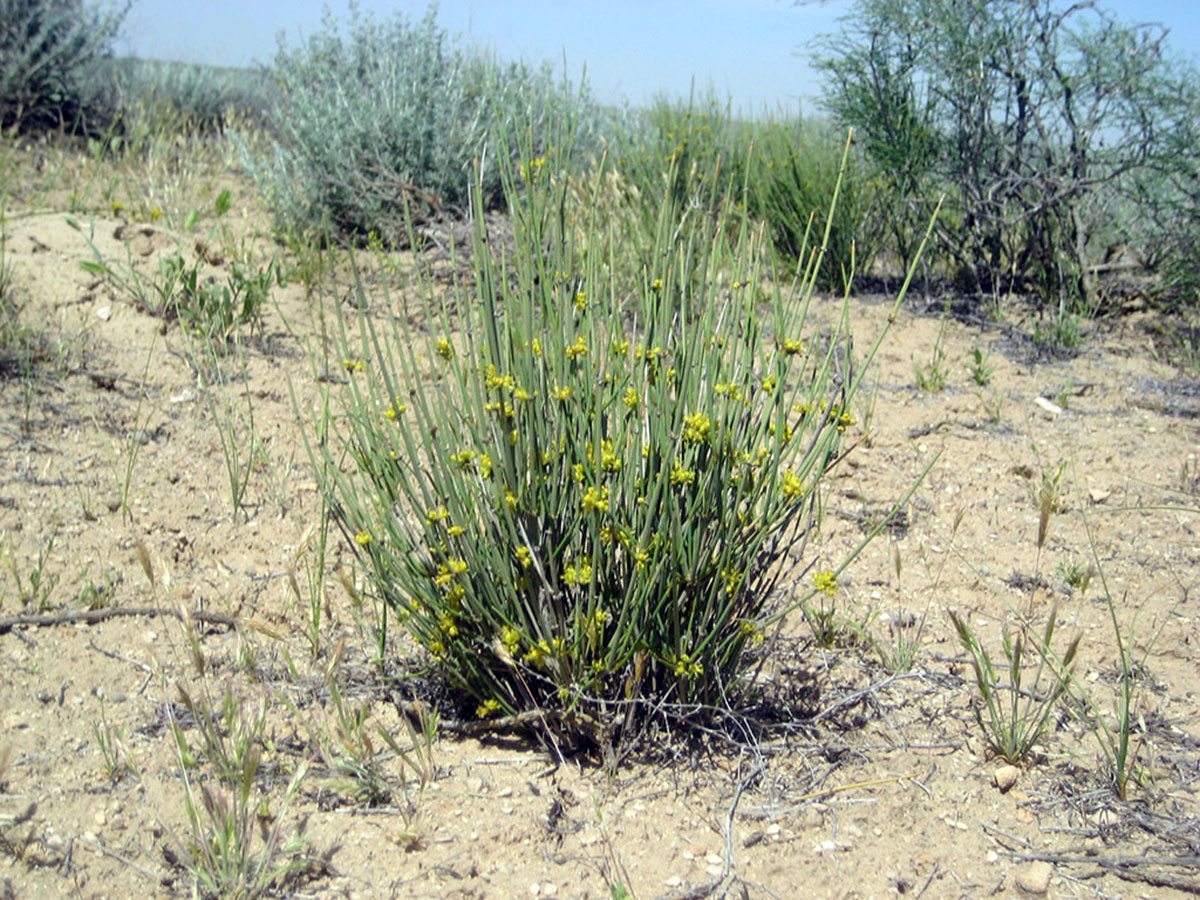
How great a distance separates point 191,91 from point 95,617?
8.40 metres

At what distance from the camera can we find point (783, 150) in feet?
18.0

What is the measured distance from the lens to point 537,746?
206cm

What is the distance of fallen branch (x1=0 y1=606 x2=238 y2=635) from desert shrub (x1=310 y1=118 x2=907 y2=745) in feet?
2.02

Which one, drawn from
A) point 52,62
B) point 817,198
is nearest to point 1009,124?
point 817,198

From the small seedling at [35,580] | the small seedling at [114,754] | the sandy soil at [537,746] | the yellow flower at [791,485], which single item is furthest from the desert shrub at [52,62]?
the yellow flower at [791,485]

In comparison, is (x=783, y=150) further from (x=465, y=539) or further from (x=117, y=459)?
(x=465, y=539)

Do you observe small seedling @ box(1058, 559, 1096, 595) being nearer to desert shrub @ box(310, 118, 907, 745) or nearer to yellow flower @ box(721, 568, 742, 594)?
desert shrub @ box(310, 118, 907, 745)

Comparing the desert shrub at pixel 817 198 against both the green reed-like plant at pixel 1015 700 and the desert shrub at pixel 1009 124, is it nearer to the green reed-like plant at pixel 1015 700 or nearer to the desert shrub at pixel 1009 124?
the desert shrub at pixel 1009 124

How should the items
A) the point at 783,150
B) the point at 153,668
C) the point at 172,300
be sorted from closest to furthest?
the point at 153,668, the point at 172,300, the point at 783,150

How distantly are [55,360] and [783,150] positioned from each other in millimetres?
3774

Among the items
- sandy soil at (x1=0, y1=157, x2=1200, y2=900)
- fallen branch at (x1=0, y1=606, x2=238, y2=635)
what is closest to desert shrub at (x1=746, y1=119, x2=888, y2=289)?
sandy soil at (x1=0, y1=157, x2=1200, y2=900)

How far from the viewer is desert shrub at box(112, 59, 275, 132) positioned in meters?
8.37

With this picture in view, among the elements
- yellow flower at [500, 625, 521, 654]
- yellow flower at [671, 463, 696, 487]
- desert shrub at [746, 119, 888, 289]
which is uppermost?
desert shrub at [746, 119, 888, 289]

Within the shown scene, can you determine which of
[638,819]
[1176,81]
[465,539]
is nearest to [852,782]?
[638,819]
